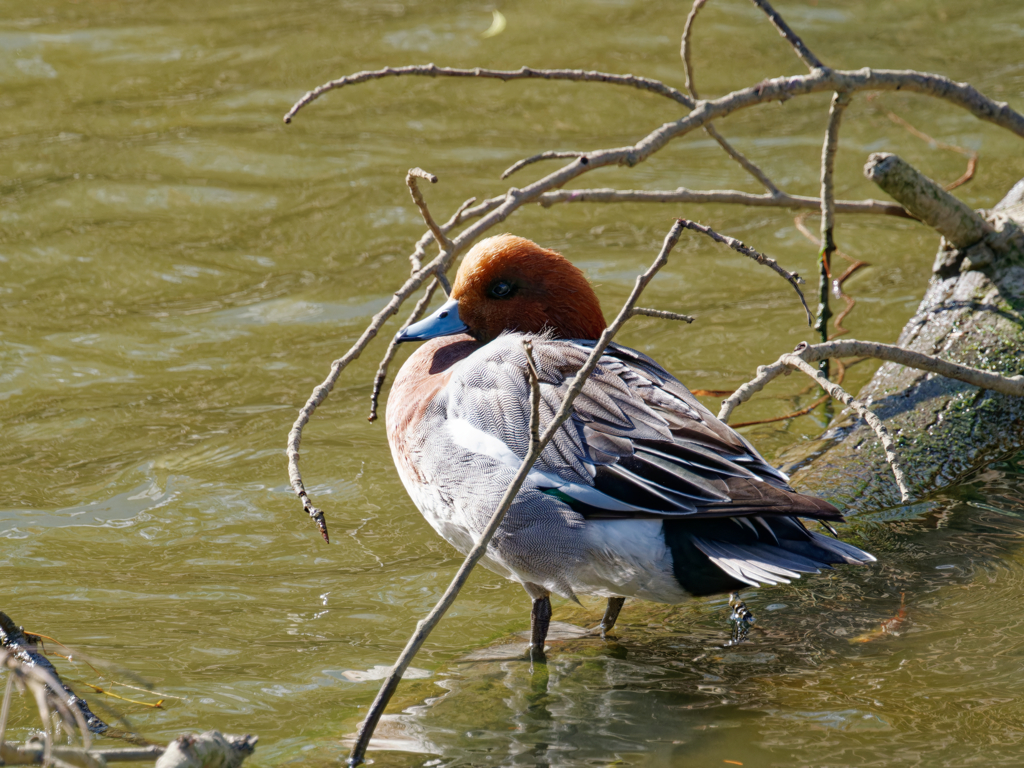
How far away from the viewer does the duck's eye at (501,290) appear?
427cm

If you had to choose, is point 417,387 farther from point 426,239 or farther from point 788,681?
point 788,681

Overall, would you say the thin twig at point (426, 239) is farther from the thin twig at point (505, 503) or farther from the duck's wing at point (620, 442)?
the thin twig at point (505, 503)

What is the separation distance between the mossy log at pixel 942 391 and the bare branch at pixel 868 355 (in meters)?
0.46

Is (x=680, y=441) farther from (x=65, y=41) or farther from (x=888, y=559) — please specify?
(x=65, y=41)

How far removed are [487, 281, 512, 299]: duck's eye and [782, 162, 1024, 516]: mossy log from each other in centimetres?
133

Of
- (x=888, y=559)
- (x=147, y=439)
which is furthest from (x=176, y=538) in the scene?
(x=888, y=559)

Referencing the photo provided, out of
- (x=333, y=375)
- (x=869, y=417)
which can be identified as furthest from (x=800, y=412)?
(x=333, y=375)

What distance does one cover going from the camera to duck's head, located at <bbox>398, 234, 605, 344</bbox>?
13.9ft

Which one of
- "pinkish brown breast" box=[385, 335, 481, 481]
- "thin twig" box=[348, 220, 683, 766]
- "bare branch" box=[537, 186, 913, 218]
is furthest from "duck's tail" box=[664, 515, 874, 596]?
"bare branch" box=[537, 186, 913, 218]

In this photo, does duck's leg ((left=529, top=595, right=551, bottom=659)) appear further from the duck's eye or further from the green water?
the duck's eye

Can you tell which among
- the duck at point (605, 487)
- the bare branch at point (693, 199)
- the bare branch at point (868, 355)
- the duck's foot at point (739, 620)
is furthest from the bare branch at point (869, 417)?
the bare branch at point (693, 199)

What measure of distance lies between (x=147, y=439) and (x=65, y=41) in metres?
5.24

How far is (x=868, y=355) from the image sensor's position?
398 cm

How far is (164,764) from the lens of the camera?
2.30 m
